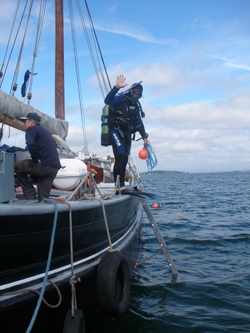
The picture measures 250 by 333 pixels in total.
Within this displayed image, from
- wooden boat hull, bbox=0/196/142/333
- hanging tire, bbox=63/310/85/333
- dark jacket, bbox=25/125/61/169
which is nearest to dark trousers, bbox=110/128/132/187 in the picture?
wooden boat hull, bbox=0/196/142/333

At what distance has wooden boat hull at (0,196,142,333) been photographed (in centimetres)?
297

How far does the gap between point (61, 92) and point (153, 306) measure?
20.9ft

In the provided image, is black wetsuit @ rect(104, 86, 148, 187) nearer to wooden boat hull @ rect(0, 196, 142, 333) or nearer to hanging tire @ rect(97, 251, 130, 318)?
wooden boat hull @ rect(0, 196, 142, 333)

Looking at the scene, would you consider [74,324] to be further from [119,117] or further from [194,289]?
[119,117]

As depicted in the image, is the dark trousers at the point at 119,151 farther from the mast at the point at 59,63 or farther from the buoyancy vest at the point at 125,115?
the mast at the point at 59,63

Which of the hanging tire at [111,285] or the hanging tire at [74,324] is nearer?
the hanging tire at [74,324]

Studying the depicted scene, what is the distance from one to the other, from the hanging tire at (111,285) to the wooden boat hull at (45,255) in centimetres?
25

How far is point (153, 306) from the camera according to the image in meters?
5.50

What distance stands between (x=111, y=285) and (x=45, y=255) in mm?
856

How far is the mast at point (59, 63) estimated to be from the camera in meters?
9.65

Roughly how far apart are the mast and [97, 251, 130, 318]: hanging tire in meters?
6.29

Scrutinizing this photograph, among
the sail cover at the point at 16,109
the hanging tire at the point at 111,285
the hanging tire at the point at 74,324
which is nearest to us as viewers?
the hanging tire at the point at 74,324

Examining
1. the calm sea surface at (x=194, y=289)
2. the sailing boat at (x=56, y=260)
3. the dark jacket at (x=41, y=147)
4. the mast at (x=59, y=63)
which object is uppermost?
the mast at (x=59, y=63)

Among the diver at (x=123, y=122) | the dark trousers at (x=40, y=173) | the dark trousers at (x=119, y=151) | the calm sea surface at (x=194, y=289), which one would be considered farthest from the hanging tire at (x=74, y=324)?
the dark trousers at (x=119, y=151)
